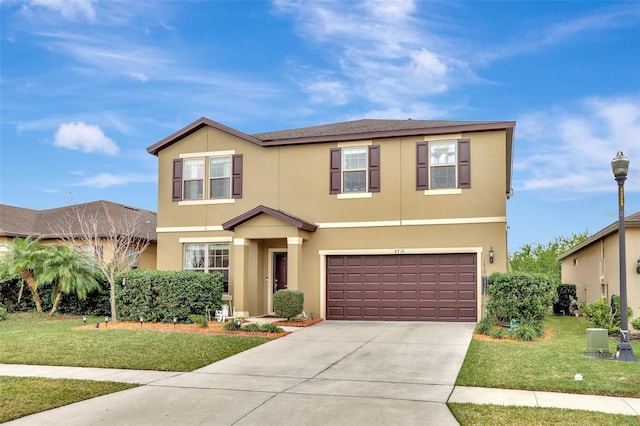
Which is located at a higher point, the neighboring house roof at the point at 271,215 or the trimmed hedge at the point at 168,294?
the neighboring house roof at the point at 271,215

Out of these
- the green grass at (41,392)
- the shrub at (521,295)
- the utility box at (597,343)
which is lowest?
the green grass at (41,392)

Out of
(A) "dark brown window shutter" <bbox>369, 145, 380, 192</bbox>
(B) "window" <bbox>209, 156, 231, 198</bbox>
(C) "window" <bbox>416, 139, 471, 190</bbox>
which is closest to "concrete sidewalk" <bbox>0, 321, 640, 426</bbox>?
(C) "window" <bbox>416, 139, 471, 190</bbox>

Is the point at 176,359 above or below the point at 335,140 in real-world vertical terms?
below

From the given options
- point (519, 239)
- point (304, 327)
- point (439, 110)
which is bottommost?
point (304, 327)

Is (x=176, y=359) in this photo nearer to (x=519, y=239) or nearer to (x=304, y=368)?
(x=304, y=368)

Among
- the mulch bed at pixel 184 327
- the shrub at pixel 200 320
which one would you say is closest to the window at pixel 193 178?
the mulch bed at pixel 184 327

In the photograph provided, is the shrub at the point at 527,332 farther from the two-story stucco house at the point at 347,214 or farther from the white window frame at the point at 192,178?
the white window frame at the point at 192,178

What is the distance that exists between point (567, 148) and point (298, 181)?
12135 mm

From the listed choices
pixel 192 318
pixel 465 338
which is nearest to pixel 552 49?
pixel 465 338

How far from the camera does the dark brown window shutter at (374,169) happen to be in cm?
1803

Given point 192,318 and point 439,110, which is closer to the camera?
point 192,318

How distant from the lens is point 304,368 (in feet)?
32.8

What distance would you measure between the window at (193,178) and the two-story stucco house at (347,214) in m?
0.04

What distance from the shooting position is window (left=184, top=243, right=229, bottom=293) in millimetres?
19202
